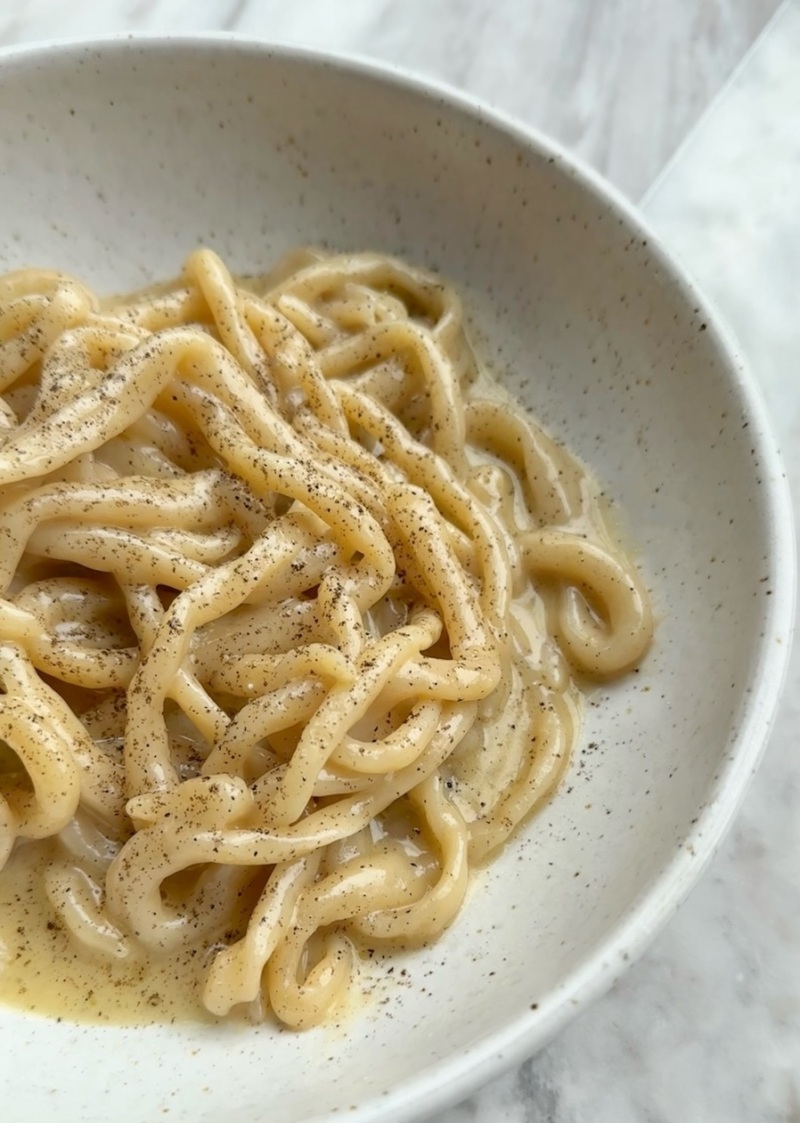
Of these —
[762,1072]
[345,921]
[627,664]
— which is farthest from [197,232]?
[762,1072]

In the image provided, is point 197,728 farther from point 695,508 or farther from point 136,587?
point 695,508

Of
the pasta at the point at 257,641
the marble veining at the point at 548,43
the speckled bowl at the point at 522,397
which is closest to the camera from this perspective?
the speckled bowl at the point at 522,397

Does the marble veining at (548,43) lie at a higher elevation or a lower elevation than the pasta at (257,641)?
higher

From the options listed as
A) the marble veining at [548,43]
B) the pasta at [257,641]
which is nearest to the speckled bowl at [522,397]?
the pasta at [257,641]

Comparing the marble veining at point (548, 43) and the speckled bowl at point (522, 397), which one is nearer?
the speckled bowl at point (522, 397)

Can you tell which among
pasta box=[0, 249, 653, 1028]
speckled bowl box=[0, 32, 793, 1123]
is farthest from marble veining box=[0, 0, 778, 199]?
pasta box=[0, 249, 653, 1028]

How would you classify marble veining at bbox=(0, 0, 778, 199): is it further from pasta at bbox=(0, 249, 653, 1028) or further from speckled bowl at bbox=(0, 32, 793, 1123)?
pasta at bbox=(0, 249, 653, 1028)

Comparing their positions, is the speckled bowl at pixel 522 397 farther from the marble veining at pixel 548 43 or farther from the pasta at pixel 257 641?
the marble veining at pixel 548 43

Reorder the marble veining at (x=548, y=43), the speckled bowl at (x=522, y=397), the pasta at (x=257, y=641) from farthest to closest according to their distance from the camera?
1. the marble veining at (x=548, y=43)
2. the pasta at (x=257, y=641)
3. the speckled bowl at (x=522, y=397)

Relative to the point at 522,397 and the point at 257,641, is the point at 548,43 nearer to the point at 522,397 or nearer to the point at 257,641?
the point at 522,397
